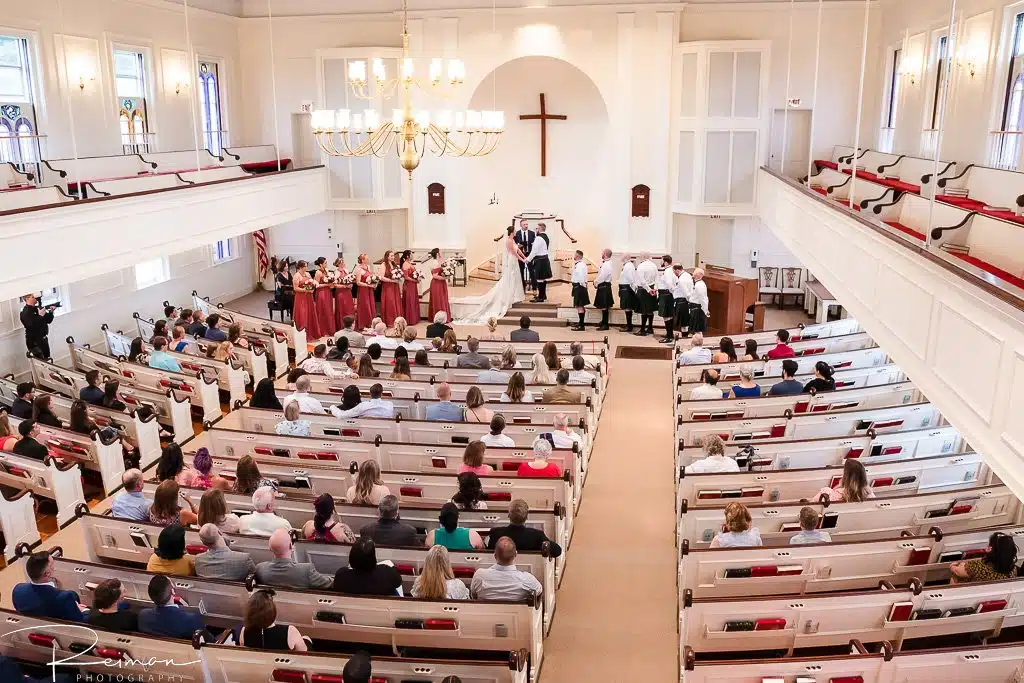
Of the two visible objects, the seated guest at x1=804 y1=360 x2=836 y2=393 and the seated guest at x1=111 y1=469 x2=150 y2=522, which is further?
the seated guest at x1=804 y1=360 x2=836 y2=393

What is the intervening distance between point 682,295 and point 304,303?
7614 mm

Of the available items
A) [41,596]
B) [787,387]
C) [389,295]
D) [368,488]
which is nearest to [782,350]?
[787,387]

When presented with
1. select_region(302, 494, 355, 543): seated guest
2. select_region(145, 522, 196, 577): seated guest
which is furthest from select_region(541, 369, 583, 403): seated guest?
select_region(145, 522, 196, 577): seated guest

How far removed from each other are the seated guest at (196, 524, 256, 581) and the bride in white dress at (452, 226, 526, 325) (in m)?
12.1

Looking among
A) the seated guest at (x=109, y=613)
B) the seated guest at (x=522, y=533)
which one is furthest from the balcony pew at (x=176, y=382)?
the seated guest at (x=522, y=533)

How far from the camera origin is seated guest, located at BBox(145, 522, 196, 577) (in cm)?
675

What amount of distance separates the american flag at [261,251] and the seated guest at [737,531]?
17.9m

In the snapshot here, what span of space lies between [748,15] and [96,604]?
61.2ft

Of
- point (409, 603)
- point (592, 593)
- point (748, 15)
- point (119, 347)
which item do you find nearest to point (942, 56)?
point (748, 15)

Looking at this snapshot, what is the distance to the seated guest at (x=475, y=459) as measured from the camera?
328 inches

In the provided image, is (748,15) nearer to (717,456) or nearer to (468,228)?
(468,228)

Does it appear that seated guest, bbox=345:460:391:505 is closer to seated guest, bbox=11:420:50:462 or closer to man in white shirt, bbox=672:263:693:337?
seated guest, bbox=11:420:50:462

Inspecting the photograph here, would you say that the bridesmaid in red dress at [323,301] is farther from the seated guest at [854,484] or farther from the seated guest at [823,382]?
the seated guest at [854,484]

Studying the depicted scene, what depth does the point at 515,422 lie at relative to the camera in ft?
33.9
